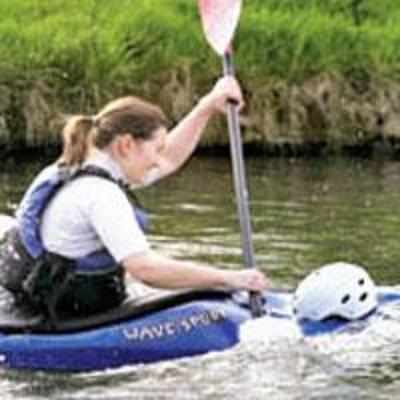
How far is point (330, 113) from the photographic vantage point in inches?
650

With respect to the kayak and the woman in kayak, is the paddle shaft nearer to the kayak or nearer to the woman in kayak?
the kayak

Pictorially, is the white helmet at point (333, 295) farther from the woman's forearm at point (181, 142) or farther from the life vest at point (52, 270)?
the woman's forearm at point (181, 142)

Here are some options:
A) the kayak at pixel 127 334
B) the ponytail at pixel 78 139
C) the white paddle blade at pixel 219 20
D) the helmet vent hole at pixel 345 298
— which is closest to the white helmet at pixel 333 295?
the helmet vent hole at pixel 345 298

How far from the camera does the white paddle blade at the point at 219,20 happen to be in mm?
8508

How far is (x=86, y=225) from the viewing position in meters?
7.24

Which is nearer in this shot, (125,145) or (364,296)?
(125,145)

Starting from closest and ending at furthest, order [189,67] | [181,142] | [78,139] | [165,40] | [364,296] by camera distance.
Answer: [78,139], [364,296], [181,142], [189,67], [165,40]

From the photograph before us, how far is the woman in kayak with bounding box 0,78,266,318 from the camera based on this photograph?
23.6ft

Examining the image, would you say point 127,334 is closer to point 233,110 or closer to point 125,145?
point 125,145

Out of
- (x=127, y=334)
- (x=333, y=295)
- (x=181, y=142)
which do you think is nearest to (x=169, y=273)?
(x=127, y=334)

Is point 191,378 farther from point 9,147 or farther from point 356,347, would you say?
point 9,147

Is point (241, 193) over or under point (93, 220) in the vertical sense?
under

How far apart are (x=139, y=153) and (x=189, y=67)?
9813mm

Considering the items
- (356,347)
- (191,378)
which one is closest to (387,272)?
(356,347)
